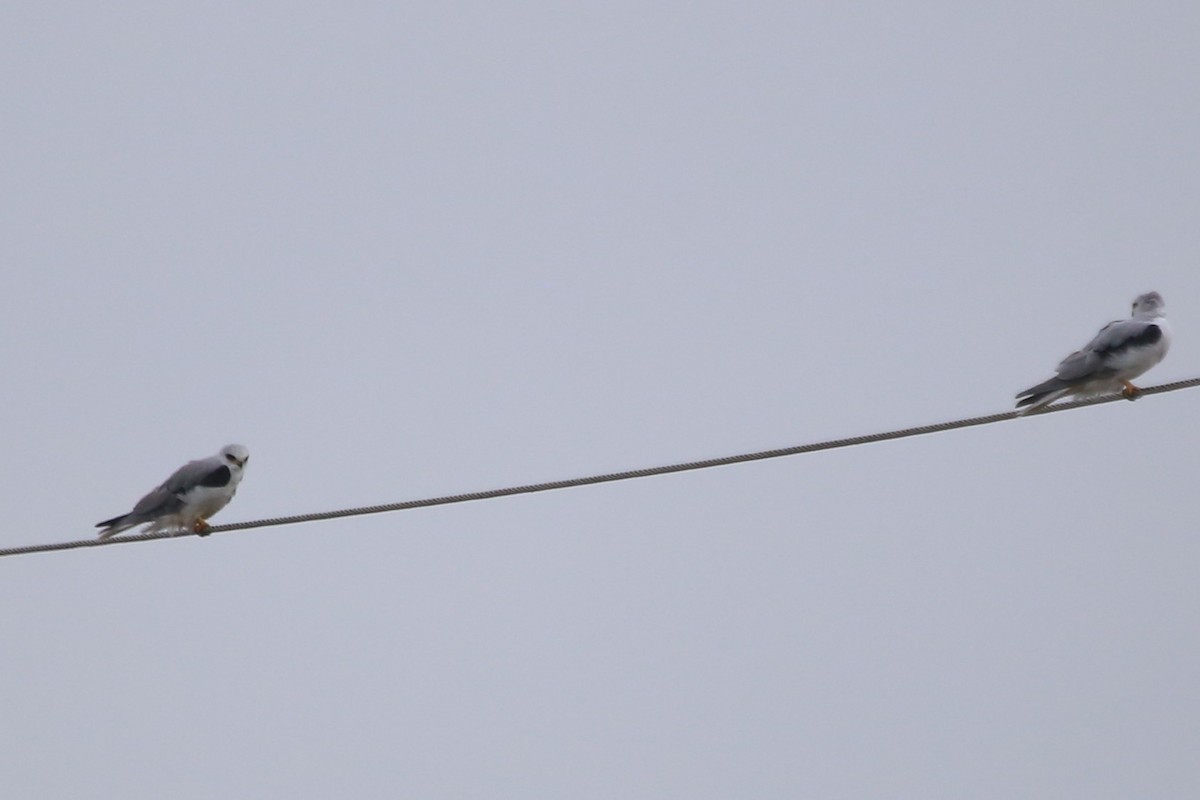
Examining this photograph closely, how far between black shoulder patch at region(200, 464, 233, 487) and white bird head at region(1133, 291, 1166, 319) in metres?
A: 6.39

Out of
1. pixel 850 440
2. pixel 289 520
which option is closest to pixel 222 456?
pixel 289 520

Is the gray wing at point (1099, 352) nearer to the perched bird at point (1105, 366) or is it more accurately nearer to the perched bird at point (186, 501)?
the perched bird at point (1105, 366)

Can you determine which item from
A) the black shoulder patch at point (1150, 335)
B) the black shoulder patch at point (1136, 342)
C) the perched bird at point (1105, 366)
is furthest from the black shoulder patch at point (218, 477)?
the black shoulder patch at point (1150, 335)

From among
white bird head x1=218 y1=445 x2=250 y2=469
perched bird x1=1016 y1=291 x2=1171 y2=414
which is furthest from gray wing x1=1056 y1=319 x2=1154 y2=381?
white bird head x1=218 y1=445 x2=250 y2=469

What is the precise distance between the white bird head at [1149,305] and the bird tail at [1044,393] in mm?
1196

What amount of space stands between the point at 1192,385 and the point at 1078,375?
3.40m

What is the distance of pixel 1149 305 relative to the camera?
14.1m

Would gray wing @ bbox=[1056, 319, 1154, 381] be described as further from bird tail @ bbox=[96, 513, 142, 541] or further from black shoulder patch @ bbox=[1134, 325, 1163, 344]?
bird tail @ bbox=[96, 513, 142, 541]

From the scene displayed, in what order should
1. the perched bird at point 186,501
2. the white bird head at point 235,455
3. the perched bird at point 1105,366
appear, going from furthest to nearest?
the white bird head at point 235,455 → the perched bird at point 186,501 → the perched bird at point 1105,366

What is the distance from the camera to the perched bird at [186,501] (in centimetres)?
1375

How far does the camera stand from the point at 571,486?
9.76 meters

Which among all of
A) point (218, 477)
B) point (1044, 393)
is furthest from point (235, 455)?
point (1044, 393)

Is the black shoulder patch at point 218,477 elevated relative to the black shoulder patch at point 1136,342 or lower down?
lower down

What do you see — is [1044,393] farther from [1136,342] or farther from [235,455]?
[235,455]
